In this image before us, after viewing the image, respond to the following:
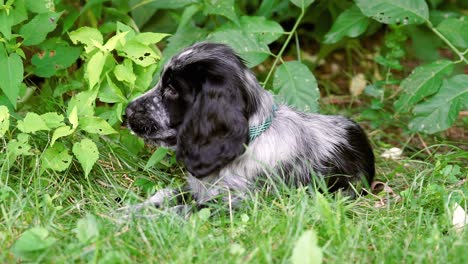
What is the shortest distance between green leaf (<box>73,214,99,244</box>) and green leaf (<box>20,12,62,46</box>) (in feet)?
5.13

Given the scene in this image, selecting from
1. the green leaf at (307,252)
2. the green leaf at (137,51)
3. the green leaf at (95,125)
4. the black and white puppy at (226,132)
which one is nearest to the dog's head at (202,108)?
the black and white puppy at (226,132)

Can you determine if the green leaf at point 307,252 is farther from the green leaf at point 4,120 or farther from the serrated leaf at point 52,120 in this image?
the green leaf at point 4,120

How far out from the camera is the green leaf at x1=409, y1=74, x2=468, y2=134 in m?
4.82

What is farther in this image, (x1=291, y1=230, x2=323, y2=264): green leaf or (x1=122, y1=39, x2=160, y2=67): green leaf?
(x1=122, y1=39, x2=160, y2=67): green leaf

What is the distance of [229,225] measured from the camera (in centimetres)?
377

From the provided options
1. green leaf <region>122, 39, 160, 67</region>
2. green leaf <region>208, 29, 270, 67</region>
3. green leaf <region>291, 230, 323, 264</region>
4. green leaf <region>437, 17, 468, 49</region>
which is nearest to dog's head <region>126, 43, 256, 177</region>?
green leaf <region>122, 39, 160, 67</region>

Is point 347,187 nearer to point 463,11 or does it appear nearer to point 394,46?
point 394,46

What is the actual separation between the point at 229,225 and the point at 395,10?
2.15m

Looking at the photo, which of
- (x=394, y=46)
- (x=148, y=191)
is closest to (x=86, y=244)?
(x=148, y=191)

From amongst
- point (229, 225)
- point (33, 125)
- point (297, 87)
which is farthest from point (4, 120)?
point (297, 87)

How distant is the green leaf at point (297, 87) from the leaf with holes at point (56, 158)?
1.53 metres

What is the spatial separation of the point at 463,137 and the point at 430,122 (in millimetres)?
1168

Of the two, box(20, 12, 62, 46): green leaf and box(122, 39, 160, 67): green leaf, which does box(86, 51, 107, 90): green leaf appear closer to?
box(122, 39, 160, 67): green leaf

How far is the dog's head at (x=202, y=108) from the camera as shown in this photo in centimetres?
382
